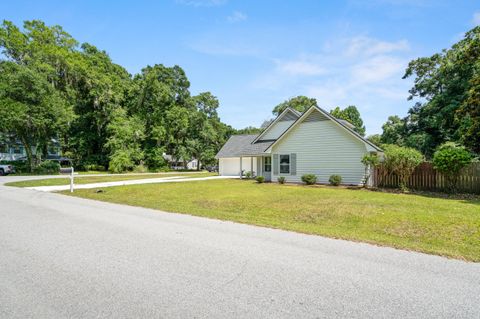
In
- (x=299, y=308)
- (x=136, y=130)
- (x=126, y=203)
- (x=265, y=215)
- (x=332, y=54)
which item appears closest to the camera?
(x=299, y=308)

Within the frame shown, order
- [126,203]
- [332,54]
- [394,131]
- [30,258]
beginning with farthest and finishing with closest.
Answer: [394,131] < [332,54] < [126,203] < [30,258]

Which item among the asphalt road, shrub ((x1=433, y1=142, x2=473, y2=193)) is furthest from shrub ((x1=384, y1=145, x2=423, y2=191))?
the asphalt road

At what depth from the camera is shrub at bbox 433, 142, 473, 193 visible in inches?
490

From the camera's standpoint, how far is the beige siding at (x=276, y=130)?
24.2 m

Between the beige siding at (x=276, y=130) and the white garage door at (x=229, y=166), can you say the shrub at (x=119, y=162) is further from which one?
the beige siding at (x=276, y=130)

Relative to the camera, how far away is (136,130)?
4038 cm

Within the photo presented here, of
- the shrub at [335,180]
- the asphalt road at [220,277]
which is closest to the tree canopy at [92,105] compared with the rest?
the shrub at [335,180]

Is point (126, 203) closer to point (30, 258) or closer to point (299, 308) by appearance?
point (30, 258)

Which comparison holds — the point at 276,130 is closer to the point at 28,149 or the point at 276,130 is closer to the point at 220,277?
Answer: the point at 220,277

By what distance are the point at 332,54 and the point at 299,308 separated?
15.6 m

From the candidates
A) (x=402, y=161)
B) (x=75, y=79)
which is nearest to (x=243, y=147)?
(x=402, y=161)

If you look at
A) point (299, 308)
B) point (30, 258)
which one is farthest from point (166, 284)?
point (30, 258)

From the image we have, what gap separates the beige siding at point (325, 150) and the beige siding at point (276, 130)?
14.3ft

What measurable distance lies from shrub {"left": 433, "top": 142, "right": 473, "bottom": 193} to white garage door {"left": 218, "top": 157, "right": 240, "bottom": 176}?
59.2 ft
